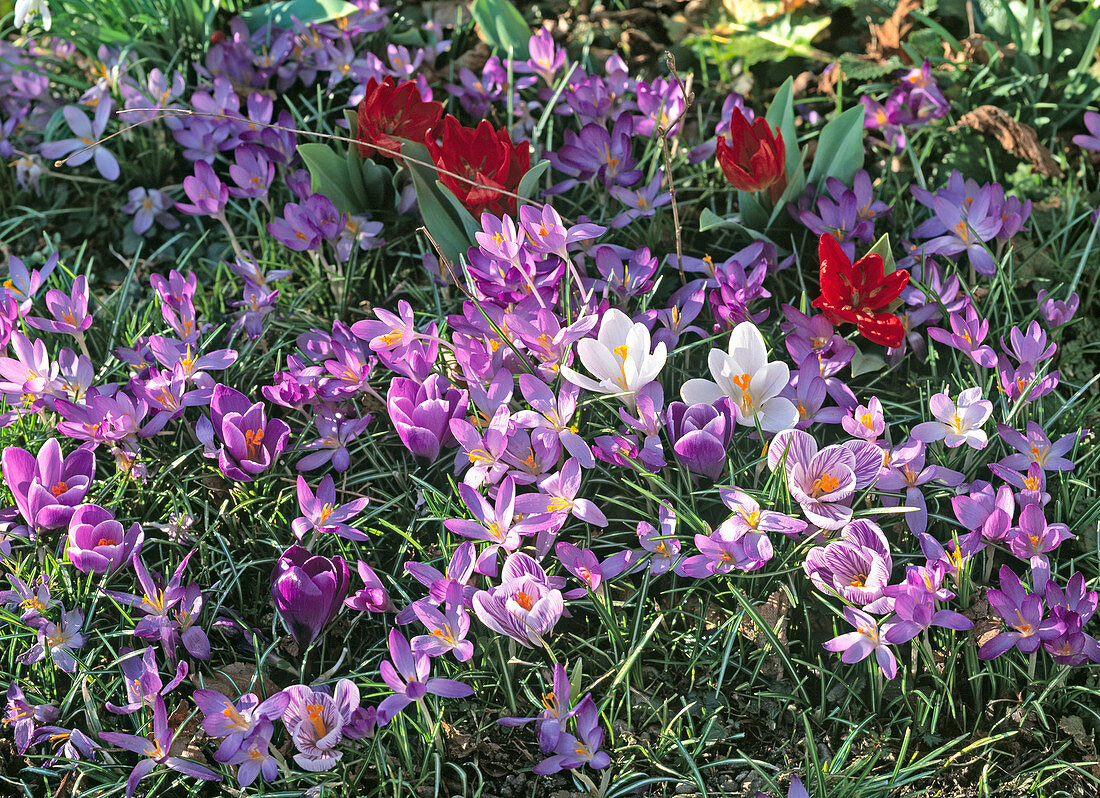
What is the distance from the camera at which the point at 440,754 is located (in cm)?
124

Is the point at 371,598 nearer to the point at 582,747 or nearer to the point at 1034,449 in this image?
the point at 582,747

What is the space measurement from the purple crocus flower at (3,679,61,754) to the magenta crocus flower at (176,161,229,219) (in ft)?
3.15

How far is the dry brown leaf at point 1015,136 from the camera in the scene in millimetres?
2037

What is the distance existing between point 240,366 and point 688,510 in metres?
0.92

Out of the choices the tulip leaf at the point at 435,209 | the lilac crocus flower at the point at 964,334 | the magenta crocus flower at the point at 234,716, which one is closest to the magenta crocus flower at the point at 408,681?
the magenta crocus flower at the point at 234,716

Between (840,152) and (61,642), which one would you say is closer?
(61,642)

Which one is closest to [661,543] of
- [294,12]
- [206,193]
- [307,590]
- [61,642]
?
[307,590]

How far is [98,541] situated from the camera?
1310mm

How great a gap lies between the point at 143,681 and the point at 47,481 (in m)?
0.36

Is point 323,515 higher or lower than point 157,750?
higher

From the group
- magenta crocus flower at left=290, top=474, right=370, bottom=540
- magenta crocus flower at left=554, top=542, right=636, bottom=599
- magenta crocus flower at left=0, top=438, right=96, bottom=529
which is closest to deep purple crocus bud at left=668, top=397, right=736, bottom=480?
magenta crocus flower at left=554, top=542, right=636, bottom=599

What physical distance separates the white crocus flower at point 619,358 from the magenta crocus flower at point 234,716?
60cm

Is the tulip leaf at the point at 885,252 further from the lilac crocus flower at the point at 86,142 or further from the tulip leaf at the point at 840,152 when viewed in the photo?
the lilac crocus flower at the point at 86,142

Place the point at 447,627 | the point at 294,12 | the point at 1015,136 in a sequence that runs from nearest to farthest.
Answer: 1. the point at 447,627
2. the point at 1015,136
3. the point at 294,12
